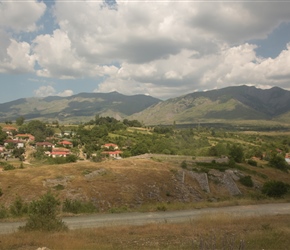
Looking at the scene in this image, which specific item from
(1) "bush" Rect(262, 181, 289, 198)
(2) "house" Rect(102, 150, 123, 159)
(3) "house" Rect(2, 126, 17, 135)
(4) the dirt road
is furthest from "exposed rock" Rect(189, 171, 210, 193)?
(3) "house" Rect(2, 126, 17, 135)

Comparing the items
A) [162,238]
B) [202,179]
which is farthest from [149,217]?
[202,179]

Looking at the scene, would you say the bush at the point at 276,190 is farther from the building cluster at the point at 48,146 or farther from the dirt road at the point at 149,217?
the building cluster at the point at 48,146

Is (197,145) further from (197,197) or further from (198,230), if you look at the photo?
(198,230)

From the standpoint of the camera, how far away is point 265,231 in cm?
1558

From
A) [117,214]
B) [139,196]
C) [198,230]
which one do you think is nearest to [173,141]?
[139,196]

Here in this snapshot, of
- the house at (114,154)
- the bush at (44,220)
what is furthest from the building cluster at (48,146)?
the bush at (44,220)

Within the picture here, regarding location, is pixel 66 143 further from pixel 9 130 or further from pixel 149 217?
pixel 149 217

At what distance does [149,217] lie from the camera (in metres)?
24.0

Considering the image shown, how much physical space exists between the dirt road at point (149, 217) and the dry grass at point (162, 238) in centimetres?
409

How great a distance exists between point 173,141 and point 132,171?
9197 cm

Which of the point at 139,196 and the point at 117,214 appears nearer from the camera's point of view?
the point at 117,214

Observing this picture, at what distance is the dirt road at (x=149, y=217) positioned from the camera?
21.1 m

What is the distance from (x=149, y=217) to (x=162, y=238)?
9441 millimetres

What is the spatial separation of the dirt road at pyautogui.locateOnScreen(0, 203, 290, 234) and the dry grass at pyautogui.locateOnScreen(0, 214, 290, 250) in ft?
13.4
